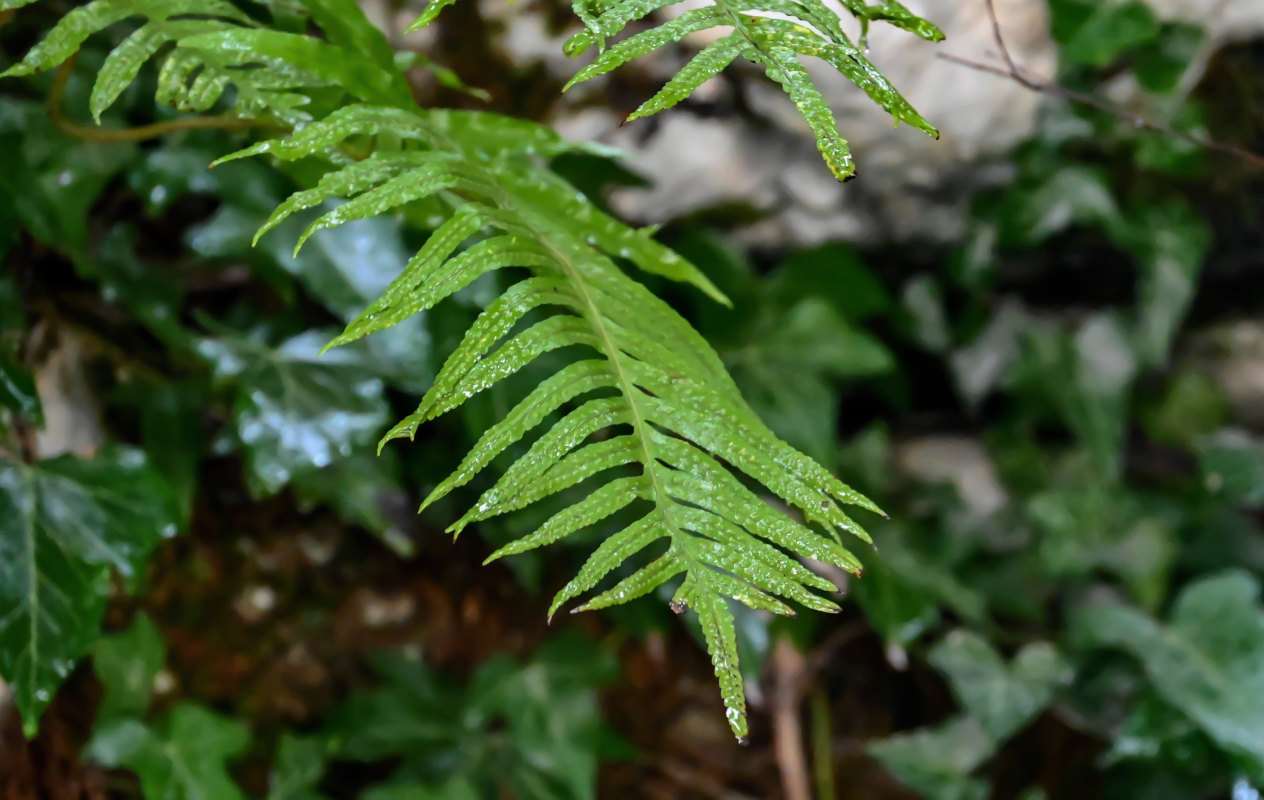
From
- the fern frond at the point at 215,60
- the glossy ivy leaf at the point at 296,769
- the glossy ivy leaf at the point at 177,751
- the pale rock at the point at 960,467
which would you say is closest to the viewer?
the fern frond at the point at 215,60

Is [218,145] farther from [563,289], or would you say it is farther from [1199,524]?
[1199,524]

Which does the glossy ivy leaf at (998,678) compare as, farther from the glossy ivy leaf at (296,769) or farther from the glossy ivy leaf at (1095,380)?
the glossy ivy leaf at (296,769)

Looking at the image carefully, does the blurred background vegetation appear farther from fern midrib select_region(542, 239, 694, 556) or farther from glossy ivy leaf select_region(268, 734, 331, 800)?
fern midrib select_region(542, 239, 694, 556)

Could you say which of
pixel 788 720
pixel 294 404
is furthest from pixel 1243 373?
pixel 294 404

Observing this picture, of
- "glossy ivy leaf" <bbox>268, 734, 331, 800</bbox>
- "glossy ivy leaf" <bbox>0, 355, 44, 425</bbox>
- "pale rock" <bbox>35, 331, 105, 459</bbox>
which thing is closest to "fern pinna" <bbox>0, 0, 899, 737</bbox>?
"glossy ivy leaf" <bbox>0, 355, 44, 425</bbox>

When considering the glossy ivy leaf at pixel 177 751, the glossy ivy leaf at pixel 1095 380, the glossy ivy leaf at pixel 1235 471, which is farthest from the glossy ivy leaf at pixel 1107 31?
the glossy ivy leaf at pixel 177 751

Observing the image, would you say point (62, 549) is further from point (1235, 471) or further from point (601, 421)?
point (1235, 471)
